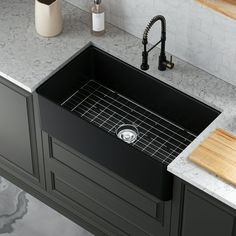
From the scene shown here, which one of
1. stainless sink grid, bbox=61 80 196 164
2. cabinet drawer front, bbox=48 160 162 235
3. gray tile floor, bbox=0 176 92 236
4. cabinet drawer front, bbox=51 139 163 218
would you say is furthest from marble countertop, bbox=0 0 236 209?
gray tile floor, bbox=0 176 92 236

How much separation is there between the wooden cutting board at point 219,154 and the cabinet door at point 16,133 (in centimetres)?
96

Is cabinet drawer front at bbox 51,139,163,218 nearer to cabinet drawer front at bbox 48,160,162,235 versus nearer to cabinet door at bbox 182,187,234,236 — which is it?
cabinet drawer front at bbox 48,160,162,235

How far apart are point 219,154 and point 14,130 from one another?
1232 mm

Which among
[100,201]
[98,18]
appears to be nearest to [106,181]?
[100,201]

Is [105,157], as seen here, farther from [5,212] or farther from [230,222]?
[5,212]

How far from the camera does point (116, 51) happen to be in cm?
423

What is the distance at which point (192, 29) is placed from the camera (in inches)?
158

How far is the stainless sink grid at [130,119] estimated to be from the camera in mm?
4059

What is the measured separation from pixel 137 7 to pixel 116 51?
25 cm

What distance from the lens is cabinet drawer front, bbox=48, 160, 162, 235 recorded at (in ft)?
13.2

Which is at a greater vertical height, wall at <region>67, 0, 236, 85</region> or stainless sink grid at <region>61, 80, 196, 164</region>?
wall at <region>67, 0, 236, 85</region>

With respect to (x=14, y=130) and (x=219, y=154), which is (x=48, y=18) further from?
(x=219, y=154)

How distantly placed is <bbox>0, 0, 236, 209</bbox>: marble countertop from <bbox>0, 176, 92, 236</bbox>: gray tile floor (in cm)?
89

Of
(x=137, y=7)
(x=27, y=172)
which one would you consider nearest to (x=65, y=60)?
(x=137, y=7)
